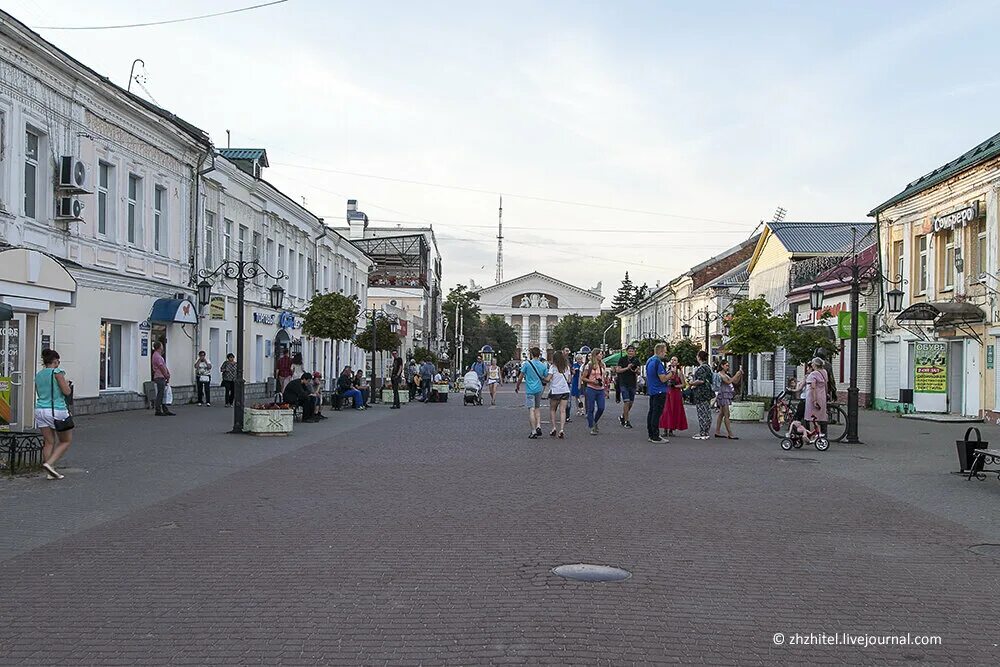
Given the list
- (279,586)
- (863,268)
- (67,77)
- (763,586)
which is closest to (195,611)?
(279,586)

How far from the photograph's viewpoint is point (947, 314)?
26109 millimetres

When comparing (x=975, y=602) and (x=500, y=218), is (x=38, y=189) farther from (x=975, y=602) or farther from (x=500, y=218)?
(x=500, y=218)

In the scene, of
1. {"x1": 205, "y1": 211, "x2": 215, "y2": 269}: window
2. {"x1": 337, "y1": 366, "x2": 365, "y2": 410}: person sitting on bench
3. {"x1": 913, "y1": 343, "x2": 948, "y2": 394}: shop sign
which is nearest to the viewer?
{"x1": 913, "y1": 343, "x2": 948, "y2": 394}: shop sign

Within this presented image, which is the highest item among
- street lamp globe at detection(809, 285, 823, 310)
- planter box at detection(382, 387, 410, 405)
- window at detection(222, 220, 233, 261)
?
window at detection(222, 220, 233, 261)

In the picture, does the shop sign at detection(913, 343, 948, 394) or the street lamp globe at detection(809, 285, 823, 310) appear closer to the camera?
the street lamp globe at detection(809, 285, 823, 310)

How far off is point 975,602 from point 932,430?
17788 millimetres

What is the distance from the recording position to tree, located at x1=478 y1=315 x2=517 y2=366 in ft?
379

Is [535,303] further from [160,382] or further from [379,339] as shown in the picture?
[160,382]

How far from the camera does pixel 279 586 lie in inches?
259

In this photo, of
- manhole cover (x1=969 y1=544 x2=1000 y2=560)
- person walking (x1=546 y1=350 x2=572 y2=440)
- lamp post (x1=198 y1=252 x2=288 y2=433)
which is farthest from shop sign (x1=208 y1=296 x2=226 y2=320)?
manhole cover (x1=969 y1=544 x2=1000 y2=560)

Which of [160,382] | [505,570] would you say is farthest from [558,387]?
[505,570]

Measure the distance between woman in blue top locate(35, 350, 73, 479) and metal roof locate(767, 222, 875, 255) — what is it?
36.2 metres

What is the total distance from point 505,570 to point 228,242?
2867 centimetres

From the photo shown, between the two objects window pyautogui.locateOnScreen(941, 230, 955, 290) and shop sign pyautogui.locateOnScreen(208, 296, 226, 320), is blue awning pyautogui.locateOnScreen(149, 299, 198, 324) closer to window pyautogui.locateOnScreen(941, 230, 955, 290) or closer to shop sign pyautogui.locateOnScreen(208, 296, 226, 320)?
shop sign pyautogui.locateOnScreen(208, 296, 226, 320)
